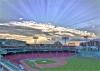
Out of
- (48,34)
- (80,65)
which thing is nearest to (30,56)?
(48,34)

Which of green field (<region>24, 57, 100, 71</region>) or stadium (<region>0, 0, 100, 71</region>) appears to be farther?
green field (<region>24, 57, 100, 71</region>)

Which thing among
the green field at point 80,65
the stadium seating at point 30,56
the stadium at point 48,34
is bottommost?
the green field at point 80,65

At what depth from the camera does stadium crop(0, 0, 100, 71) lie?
10.6 feet

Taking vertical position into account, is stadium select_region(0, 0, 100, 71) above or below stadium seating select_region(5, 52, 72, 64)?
above

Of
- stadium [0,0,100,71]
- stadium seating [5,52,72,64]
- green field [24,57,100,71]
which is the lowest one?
green field [24,57,100,71]

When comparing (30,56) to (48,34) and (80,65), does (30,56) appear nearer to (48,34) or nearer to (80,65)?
(48,34)

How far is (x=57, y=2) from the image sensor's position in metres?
3.28

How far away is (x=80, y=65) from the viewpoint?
11.2 feet

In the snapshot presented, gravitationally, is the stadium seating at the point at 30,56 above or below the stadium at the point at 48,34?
below

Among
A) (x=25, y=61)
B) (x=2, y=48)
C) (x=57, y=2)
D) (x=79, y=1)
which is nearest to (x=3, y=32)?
(x=2, y=48)

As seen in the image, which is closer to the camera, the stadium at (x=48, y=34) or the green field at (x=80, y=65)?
the stadium at (x=48, y=34)

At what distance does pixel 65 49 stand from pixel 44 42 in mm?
259

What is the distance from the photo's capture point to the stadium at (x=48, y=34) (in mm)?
3221

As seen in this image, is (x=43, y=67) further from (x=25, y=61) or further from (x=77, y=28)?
(x=77, y=28)
